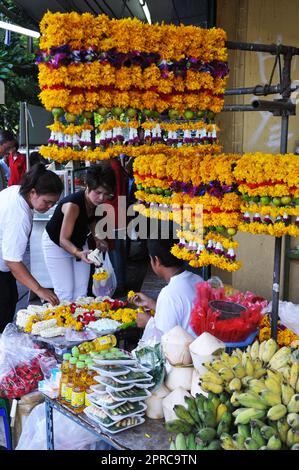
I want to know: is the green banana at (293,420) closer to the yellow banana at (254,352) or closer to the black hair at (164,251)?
the yellow banana at (254,352)

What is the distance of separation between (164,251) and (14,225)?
1148mm

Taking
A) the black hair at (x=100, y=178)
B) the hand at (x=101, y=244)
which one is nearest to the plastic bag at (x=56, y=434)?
the black hair at (x=100, y=178)

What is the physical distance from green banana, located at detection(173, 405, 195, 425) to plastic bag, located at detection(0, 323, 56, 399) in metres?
1.09

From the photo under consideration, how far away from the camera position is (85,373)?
7.80 feet

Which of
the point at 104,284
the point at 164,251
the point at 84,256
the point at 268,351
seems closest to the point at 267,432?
the point at 268,351

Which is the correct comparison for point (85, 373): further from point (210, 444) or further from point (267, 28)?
point (267, 28)

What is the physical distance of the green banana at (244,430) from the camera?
1771 mm

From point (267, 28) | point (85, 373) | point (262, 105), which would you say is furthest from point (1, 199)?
point (267, 28)

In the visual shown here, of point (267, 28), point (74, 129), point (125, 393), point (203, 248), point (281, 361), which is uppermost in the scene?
point (267, 28)

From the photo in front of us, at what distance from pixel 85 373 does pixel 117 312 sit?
4.06ft

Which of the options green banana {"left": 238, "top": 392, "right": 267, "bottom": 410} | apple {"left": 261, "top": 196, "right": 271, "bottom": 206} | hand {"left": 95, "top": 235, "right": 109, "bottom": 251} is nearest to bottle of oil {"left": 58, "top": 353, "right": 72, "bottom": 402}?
green banana {"left": 238, "top": 392, "right": 267, "bottom": 410}

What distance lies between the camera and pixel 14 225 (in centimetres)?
338

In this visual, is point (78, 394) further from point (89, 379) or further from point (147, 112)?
point (147, 112)

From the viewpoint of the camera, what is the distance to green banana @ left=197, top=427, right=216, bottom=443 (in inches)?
70.9
